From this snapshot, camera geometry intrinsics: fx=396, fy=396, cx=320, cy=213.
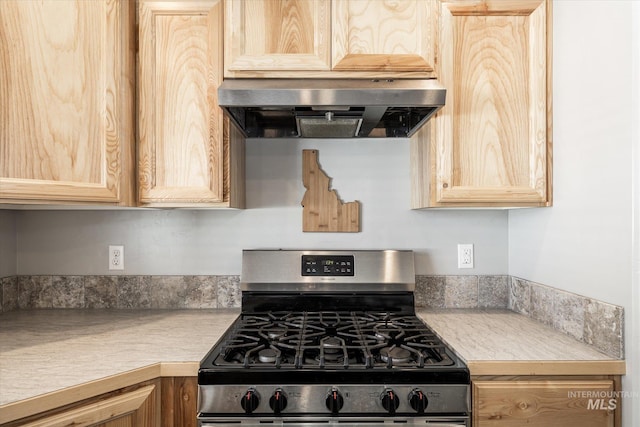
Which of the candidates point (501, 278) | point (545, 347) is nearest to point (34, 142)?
point (545, 347)

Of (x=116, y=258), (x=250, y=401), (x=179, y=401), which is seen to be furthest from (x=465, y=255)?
(x=116, y=258)

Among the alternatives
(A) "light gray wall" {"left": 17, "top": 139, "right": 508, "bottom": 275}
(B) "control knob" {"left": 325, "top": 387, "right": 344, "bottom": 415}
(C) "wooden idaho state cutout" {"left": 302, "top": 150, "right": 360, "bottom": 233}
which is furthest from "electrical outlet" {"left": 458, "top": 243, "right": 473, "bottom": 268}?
(B) "control knob" {"left": 325, "top": 387, "right": 344, "bottom": 415}

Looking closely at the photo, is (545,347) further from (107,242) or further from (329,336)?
(107,242)

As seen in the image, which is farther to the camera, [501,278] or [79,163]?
[501,278]

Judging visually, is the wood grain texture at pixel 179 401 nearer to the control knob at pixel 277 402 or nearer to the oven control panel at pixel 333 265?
the control knob at pixel 277 402

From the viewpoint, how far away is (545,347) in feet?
4.16

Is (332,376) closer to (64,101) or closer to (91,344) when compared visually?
(91,344)

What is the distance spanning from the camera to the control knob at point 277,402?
111 cm

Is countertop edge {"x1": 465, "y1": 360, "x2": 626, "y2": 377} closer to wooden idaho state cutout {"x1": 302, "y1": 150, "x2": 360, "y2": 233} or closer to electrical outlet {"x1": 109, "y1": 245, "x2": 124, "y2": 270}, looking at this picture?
wooden idaho state cutout {"x1": 302, "y1": 150, "x2": 360, "y2": 233}

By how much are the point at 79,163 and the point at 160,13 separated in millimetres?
638

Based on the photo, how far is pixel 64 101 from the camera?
1.31 m

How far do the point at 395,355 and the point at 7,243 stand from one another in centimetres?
175

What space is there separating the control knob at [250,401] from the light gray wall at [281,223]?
805 mm

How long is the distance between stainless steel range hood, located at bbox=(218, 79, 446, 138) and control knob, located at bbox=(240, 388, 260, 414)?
0.92 meters
